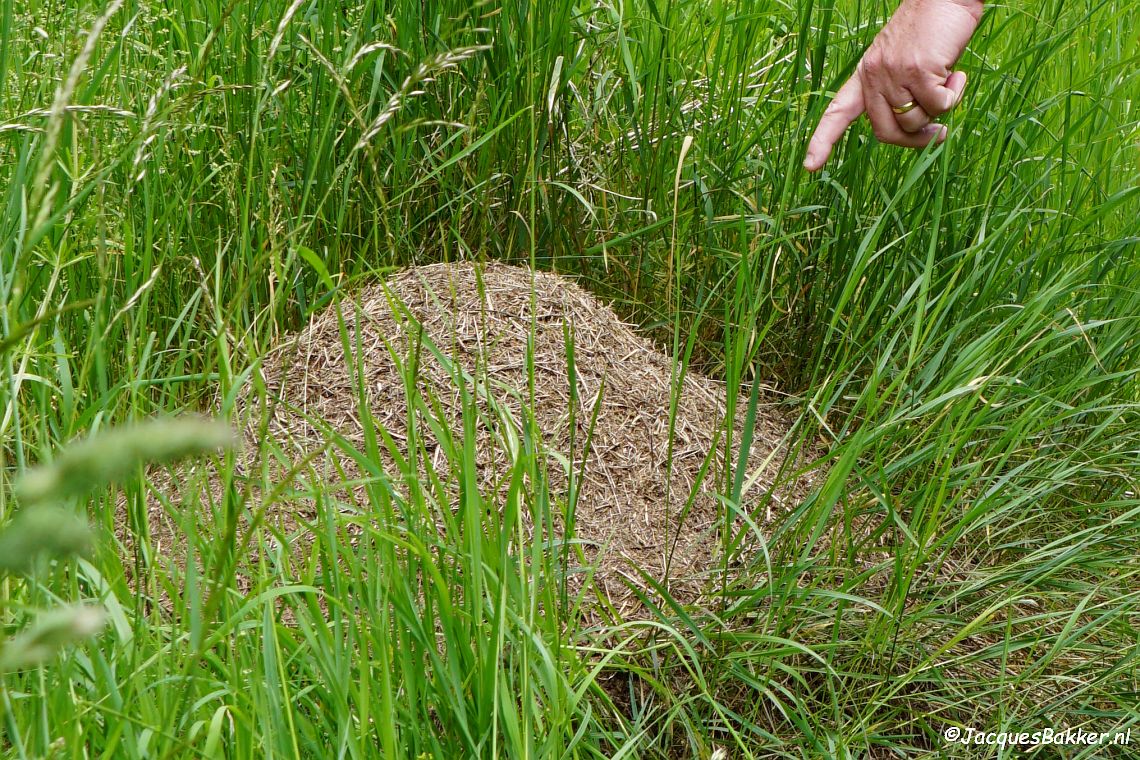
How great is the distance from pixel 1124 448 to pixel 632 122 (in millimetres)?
1554

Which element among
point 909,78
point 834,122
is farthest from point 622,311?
point 909,78

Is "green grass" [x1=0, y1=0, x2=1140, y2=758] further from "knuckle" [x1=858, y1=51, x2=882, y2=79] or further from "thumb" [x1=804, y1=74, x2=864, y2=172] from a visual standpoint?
"knuckle" [x1=858, y1=51, x2=882, y2=79]

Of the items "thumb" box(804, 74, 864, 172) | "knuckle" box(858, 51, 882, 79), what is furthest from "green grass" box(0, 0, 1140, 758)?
"knuckle" box(858, 51, 882, 79)

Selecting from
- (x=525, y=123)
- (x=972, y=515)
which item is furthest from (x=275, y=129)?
(x=972, y=515)

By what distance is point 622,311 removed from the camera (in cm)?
311

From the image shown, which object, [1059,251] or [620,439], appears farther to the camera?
[1059,251]

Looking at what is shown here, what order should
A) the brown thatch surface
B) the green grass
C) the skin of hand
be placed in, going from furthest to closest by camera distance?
1. the brown thatch surface
2. the skin of hand
3. the green grass

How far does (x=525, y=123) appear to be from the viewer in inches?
115

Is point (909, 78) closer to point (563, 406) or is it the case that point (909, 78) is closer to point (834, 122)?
point (834, 122)

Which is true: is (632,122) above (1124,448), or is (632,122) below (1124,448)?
above

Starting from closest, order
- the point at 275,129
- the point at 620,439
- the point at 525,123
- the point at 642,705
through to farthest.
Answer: the point at 642,705, the point at 620,439, the point at 275,129, the point at 525,123

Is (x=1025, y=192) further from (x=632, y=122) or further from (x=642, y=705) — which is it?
(x=642, y=705)

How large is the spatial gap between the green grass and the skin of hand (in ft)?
0.49

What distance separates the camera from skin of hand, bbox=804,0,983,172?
7.30ft
